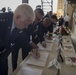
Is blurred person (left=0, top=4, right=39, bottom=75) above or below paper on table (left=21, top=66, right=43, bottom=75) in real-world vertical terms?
above

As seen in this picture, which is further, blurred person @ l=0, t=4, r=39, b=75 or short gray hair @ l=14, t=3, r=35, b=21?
short gray hair @ l=14, t=3, r=35, b=21

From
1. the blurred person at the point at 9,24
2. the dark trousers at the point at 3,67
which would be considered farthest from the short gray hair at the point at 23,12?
the dark trousers at the point at 3,67

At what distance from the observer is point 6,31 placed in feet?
3.18

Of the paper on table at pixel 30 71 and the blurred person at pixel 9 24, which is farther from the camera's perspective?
the paper on table at pixel 30 71

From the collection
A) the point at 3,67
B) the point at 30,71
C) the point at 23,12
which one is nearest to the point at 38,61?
the point at 30,71

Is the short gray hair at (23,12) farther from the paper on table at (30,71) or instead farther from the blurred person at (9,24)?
the paper on table at (30,71)

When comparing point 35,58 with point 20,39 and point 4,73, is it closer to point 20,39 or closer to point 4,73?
point 20,39

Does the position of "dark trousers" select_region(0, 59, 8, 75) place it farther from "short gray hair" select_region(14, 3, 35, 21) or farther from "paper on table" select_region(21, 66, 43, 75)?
"short gray hair" select_region(14, 3, 35, 21)

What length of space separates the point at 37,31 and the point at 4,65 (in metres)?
1.02

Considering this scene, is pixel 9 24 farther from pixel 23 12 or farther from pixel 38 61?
pixel 38 61

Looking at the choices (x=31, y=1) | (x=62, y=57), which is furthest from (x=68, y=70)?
(x=31, y=1)

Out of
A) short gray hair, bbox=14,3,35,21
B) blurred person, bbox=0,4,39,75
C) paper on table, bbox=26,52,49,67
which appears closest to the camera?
blurred person, bbox=0,4,39,75

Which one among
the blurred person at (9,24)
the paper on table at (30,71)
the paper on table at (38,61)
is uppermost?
the blurred person at (9,24)

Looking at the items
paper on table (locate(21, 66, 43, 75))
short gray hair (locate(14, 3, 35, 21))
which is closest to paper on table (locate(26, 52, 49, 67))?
paper on table (locate(21, 66, 43, 75))
